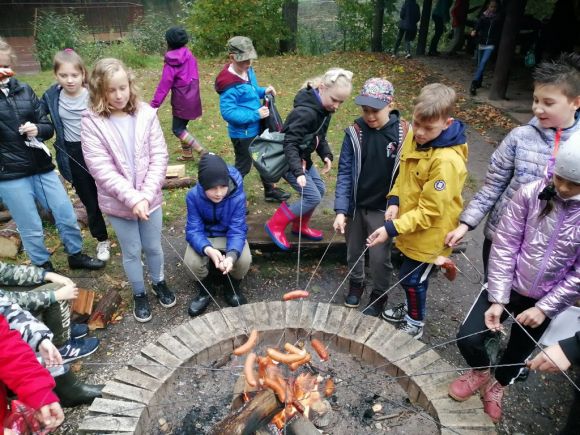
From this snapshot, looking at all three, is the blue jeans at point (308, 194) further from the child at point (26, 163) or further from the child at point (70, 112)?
the child at point (26, 163)

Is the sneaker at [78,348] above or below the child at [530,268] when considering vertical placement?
below

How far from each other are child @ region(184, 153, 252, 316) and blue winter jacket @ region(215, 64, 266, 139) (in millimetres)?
1331

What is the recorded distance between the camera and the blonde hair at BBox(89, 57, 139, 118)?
9.77 ft

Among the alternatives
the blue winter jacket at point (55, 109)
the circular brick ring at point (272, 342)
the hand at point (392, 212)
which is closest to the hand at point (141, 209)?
the circular brick ring at point (272, 342)

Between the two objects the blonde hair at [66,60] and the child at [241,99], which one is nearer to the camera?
the blonde hair at [66,60]

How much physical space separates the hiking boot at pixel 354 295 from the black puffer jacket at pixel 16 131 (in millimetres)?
2694

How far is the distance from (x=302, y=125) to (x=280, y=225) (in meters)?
0.98

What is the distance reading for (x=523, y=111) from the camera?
856 cm

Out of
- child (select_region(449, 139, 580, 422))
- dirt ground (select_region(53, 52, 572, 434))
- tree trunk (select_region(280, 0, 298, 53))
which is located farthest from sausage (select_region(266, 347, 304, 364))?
tree trunk (select_region(280, 0, 298, 53))

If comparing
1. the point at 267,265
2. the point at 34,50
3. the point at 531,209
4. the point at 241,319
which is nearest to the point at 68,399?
the point at 241,319

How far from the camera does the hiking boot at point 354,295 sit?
Result: 375 centimetres

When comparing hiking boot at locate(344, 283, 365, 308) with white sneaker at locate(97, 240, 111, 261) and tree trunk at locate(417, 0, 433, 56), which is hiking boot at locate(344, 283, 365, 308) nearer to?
white sneaker at locate(97, 240, 111, 261)

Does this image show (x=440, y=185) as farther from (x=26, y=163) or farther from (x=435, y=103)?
(x=26, y=163)

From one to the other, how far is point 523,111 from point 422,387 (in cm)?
768
